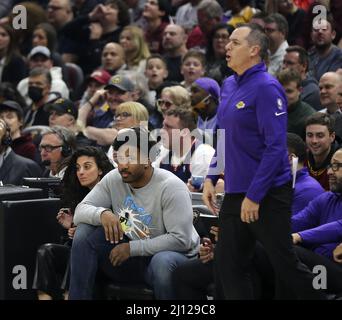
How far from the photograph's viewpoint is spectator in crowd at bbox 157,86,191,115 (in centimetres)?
874

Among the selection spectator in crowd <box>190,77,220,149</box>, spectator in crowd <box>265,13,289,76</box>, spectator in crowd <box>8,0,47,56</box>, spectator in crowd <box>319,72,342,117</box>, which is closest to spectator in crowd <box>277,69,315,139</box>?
spectator in crowd <box>319,72,342,117</box>

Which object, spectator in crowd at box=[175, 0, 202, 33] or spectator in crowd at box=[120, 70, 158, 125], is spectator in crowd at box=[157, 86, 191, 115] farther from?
spectator in crowd at box=[175, 0, 202, 33]

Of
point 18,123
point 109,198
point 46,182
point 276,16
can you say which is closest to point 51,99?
point 18,123

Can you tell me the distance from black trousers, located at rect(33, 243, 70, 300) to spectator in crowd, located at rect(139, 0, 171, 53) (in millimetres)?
5126

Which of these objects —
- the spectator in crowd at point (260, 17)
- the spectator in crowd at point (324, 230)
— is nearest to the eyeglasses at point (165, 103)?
the spectator in crowd at point (260, 17)

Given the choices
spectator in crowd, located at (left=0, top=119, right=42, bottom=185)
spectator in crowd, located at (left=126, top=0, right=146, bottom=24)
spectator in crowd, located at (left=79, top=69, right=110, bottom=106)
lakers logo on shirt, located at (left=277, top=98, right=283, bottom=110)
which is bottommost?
spectator in crowd, located at (left=0, top=119, right=42, bottom=185)

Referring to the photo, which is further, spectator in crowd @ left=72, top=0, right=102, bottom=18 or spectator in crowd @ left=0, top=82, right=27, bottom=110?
spectator in crowd @ left=72, top=0, right=102, bottom=18

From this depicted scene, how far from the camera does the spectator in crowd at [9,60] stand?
11602 millimetres

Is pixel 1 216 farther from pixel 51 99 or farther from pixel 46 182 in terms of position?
pixel 51 99

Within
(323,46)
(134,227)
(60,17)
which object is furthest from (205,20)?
(134,227)

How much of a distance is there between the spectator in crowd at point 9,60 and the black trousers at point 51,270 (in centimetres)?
525

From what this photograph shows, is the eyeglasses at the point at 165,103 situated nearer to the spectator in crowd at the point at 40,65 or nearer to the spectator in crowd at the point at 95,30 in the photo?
the spectator in crowd at the point at 40,65

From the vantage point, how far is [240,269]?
18.4 feet

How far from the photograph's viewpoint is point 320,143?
291 inches
